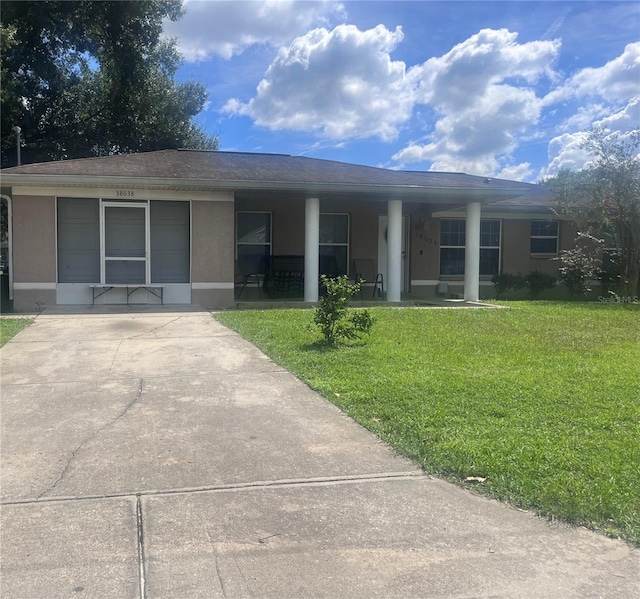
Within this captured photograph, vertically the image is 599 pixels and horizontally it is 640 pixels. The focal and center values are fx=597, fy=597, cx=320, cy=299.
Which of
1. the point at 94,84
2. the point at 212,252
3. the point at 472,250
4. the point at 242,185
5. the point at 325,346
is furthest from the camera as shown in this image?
the point at 94,84

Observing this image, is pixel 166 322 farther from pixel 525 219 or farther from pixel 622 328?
pixel 525 219

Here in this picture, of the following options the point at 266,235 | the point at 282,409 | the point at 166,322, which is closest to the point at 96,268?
the point at 166,322

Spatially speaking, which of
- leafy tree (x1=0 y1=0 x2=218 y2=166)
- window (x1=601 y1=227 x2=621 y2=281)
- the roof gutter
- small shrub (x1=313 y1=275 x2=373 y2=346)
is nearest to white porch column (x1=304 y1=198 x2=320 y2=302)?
the roof gutter

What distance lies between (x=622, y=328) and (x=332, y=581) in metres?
8.72

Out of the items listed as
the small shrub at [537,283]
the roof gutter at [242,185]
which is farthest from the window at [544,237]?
the roof gutter at [242,185]

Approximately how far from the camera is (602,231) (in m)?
16.4

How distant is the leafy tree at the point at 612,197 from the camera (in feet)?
47.1

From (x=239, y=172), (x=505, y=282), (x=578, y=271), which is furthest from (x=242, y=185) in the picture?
(x=578, y=271)

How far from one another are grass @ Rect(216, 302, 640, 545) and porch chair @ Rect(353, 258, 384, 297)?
19.7ft

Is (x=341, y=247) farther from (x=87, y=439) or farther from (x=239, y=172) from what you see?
(x=87, y=439)

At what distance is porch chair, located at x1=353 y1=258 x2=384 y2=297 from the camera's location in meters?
16.2

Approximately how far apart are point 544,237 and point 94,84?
22100mm

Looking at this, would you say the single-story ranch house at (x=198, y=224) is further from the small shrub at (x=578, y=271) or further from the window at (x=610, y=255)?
the window at (x=610, y=255)

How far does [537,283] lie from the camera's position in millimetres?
17312
